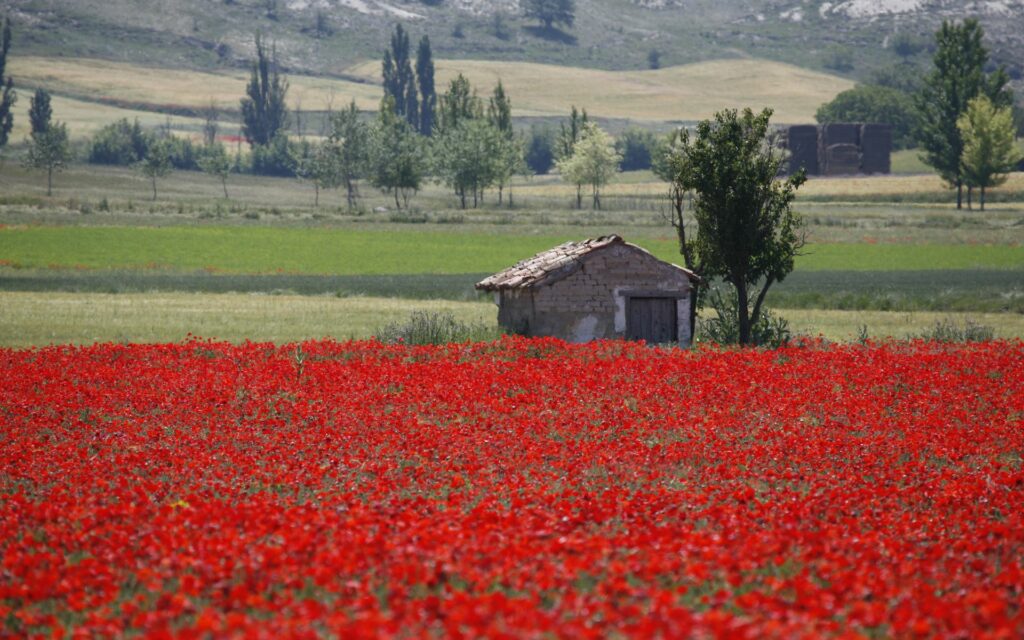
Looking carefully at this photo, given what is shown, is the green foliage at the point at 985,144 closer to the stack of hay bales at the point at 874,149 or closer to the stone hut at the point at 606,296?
the stack of hay bales at the point at 874,149

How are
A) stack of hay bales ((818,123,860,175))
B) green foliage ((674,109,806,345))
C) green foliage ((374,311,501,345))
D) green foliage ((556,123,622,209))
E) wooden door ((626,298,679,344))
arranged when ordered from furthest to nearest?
stack of hay bales ((818,123,860,175))
green foliage ((556,123,622,209))
wooden door ((626,298,679,344))
green foliage ((674,109,806,345))
green foliage ((374,311,501,345))

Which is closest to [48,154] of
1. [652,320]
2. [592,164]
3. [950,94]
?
[592,164]

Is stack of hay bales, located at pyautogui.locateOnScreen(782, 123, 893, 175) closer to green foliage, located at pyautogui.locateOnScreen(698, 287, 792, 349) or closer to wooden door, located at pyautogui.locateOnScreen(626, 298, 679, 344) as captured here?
green foliage, located at pyautogui.locateOnScreen(698, 287, 792, 349)

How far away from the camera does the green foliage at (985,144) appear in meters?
127

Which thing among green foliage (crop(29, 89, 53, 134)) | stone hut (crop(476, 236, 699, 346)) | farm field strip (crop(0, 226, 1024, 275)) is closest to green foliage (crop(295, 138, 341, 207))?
green foliage (crop(29, 89, 53, 134))

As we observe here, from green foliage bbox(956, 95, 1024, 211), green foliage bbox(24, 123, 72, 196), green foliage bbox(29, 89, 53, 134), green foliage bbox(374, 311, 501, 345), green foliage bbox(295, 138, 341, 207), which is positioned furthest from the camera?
green foliage bbox(29, 89, 53, 134)

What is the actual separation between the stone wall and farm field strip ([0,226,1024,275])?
110 feet

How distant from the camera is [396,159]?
148250 millimetres

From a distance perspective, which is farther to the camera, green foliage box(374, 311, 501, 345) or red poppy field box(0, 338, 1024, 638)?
green foliage box(374, 311, 501, 345)

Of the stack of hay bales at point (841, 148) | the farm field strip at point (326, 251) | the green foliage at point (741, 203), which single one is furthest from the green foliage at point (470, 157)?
the green foliage at point (741, 203)

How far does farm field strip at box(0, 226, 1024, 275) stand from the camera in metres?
75.6

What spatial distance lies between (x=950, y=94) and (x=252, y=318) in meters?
102

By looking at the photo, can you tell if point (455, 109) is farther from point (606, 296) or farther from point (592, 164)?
point (606, 296)

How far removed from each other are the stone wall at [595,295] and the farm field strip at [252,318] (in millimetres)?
1789
